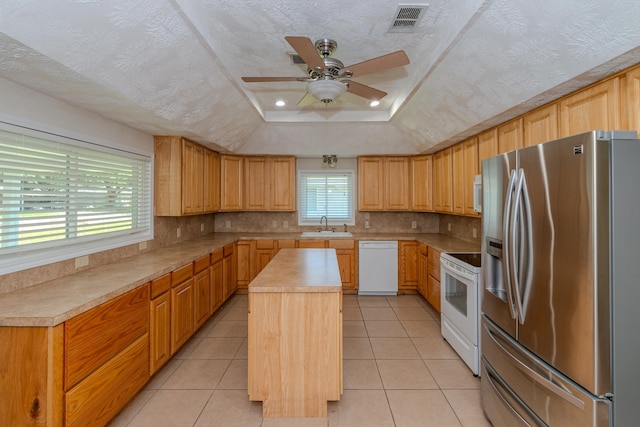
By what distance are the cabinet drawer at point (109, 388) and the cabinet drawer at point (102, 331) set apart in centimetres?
5

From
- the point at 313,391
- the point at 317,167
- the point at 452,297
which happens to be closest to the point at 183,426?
the point at 313,391

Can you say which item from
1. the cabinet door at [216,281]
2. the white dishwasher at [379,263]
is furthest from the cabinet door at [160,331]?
the white dishwasher at [379,263]

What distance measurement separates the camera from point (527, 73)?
209 centimetres

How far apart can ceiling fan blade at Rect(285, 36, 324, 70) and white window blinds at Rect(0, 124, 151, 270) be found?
1.87 meters

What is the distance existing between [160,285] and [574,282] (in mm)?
2732

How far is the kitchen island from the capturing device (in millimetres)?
2082

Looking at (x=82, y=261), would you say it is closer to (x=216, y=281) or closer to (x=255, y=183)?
(x=216, y=281)

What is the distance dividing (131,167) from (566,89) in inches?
151

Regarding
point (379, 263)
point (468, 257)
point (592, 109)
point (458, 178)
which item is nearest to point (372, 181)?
point (379, 263)

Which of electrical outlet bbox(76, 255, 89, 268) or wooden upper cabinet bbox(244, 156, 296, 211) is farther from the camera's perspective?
wooden upper cabinet bbox(244, 156, 296, 211)

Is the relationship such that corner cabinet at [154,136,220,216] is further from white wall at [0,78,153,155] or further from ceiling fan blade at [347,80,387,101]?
ceiling fan blade at [347,80,387,101]

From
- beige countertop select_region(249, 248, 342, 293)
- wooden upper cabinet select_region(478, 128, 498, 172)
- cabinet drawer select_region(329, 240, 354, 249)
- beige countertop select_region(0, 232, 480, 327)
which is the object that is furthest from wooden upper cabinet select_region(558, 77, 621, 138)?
beige countertop select_region(0, 232, 480, 327)

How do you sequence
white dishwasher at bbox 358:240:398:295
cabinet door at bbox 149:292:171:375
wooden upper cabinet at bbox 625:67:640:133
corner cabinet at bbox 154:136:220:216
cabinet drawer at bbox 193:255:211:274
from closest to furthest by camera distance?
wooden upper cabinet at bbox 625:67:640:133 < cabinet door at bbox 149:292:171:375 < cabinet drawer at bbox 193:255:211:274 < corner cabinet at bbox 154:136:220:216 < white dishwasher at bbox 358:240:398:295

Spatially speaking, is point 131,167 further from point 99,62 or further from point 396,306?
point 396,306
